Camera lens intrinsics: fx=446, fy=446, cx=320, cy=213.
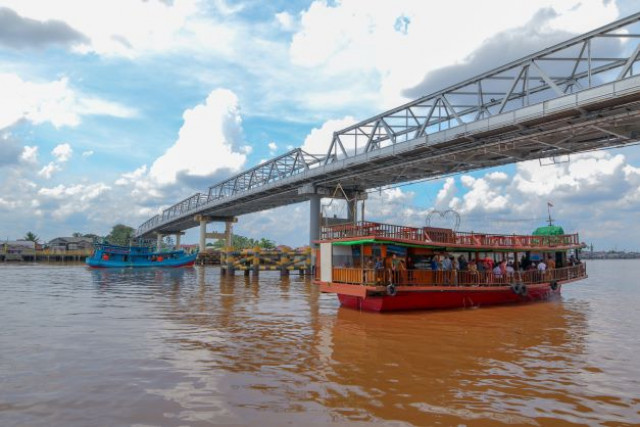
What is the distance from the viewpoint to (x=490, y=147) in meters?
29.1

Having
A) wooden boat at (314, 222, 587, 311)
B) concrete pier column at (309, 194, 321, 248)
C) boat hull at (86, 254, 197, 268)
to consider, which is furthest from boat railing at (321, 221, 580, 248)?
boat hull at (86, 254, 197, 268)

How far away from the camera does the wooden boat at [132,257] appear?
2119 inches

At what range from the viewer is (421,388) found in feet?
25.3

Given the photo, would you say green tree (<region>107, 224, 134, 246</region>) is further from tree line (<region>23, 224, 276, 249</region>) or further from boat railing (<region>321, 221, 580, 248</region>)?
boat railing (<region>321, 221, 580, 248</region>)

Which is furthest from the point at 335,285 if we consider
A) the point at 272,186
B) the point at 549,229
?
the point at 272,186

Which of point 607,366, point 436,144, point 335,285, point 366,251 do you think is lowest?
point 607,366

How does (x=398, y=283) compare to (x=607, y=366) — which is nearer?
(x=607, y=366)

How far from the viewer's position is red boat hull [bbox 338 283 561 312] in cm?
1700

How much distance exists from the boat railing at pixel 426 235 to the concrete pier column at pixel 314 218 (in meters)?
21.3

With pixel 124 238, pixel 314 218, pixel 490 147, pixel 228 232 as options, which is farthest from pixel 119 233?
pixel 490 147

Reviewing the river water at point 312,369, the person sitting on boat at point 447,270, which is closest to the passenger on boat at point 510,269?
the person sitting on boat at point 447,270

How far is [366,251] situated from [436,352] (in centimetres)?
730

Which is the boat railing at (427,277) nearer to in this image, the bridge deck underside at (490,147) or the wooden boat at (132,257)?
the bridge deck underside at (490,147)

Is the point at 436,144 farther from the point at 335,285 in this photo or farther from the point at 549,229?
the point at 335,285
